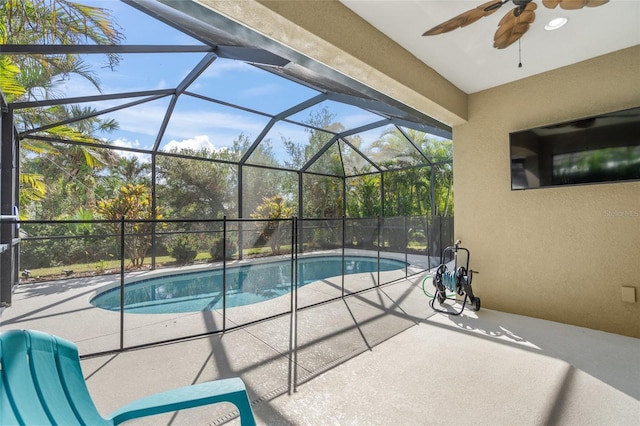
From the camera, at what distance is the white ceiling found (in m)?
2.40

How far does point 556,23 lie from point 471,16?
1.06m

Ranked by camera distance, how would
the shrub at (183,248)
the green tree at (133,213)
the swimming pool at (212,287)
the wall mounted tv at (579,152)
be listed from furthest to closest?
the shrub at (183,248)
the green tree at (133,213)
the swimming pool at (212,287)
the wall mounted tv at (579,152)

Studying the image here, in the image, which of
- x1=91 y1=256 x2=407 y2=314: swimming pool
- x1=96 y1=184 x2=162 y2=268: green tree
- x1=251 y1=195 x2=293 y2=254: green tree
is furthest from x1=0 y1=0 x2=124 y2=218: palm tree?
x1=251 y1=195 x2=293 y2=254: green tree

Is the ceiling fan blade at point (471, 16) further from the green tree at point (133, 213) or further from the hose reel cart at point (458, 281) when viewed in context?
the green tree at point (133, 213)

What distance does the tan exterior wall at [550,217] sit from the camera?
308 centimetres

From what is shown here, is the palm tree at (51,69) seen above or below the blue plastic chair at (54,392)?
above

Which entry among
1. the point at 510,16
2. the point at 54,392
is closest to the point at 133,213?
the point at 54,392

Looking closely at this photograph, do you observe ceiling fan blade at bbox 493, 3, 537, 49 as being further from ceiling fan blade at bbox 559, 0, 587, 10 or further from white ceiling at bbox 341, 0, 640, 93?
ceiling fan blade at bbox 559, 0, 587, 10

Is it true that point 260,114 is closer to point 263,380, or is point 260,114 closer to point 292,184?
point 292,184

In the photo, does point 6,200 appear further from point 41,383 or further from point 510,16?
point 510,16

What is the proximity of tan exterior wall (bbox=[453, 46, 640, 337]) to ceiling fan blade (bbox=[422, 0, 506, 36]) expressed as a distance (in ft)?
6.41

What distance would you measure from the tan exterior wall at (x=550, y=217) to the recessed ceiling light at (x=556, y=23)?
1.06 metres

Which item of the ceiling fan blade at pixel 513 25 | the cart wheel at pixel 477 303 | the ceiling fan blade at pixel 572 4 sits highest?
the ceiling fan blade at pixel 513 25

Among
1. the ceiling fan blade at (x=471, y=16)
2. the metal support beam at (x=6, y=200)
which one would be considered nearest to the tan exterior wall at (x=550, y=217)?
the ceiling fan blade at (x=471, y=16)
